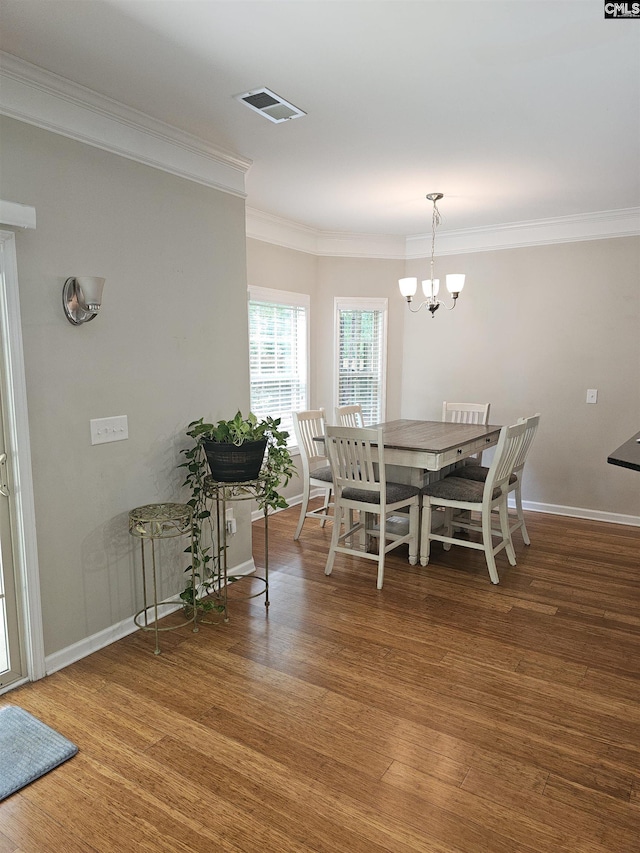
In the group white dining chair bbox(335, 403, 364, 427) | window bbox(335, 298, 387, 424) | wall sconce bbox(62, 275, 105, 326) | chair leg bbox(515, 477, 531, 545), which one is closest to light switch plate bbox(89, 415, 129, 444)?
wall sconce bbox(62, 275, 105, 326)

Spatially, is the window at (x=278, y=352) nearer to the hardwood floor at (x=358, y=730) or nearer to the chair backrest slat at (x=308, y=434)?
the chair backrest slat at (x=308, y=434)

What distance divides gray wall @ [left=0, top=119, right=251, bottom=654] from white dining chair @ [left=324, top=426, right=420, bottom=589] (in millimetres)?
851

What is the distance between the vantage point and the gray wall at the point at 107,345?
251 cm

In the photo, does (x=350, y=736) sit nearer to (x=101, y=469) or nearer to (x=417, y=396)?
(x=101, y=469)

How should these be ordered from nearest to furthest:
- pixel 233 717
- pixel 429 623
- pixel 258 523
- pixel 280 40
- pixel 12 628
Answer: pixel 280 40
pixel 233 717
pixel 12 628
pixel 429 623
pixel 258 523

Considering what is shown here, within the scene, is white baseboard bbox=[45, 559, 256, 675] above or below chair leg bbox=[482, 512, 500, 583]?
below

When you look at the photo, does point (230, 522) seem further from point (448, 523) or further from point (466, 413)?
point (466, 413)

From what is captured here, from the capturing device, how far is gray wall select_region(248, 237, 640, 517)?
4906 mm

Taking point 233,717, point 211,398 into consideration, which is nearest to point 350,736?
point 233,717

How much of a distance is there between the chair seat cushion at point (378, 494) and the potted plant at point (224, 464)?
0.70m

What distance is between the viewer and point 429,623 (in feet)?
10.4

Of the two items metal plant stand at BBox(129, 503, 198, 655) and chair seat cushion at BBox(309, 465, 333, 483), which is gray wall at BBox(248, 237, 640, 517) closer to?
chair seat cushion at BBox(309, 465, 333, 483)

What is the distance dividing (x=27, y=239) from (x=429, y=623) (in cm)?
279

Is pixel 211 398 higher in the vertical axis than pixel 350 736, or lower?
higher
